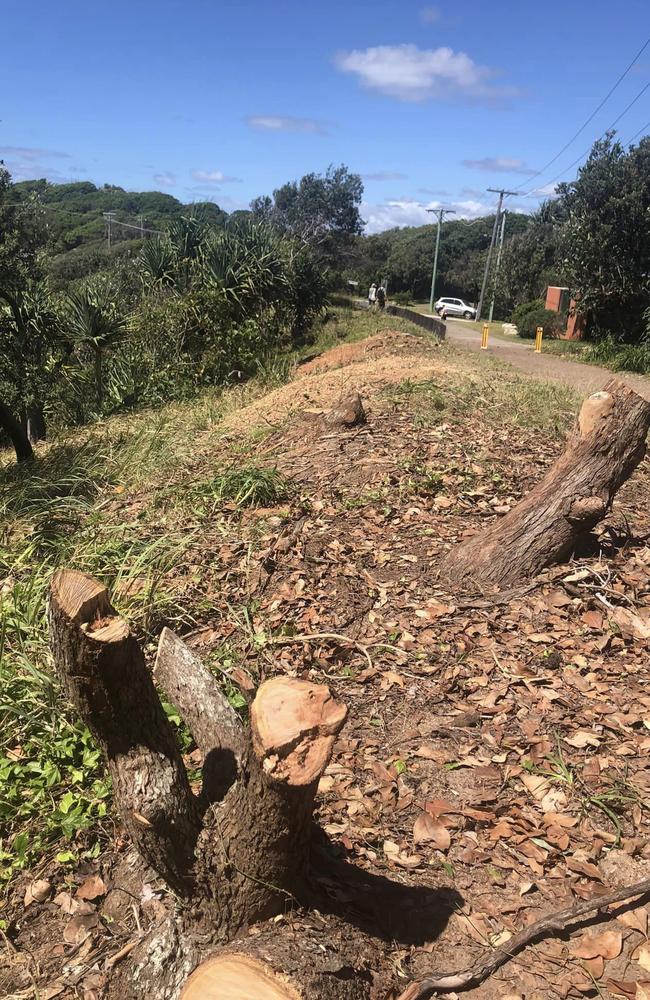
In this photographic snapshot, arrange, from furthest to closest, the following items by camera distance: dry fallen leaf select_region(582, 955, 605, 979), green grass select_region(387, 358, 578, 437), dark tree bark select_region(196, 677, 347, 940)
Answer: green grass select_region(387, 358, 578, 437)
dry fallen leaf select_region(582, 955, 605, 979)
dark tree bark select_region(196, 677, 347, 940)

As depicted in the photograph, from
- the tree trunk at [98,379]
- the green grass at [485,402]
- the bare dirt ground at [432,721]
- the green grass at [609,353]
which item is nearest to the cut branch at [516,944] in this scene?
the bare dirt ground at [432,721]

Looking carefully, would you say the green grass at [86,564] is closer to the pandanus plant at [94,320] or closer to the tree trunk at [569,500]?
the tree trunk at [569,500]

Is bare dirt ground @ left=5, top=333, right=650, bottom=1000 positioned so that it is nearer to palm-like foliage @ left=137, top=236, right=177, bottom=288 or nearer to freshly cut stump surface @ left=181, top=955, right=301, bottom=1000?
freshly cut stump surface @ left=181, top=955, right=301, bottom=1000

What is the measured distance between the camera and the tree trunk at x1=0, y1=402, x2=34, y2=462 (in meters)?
9.66

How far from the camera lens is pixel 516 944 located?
235 cm

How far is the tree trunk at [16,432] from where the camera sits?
9656 millimetres

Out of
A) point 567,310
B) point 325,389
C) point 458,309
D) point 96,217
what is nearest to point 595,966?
point 325,389

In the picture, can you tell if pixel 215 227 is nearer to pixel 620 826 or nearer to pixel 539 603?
pixel 539 603

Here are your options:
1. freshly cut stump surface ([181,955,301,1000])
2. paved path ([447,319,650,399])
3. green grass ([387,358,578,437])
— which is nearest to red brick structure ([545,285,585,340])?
paved path ([447,319,650,399])

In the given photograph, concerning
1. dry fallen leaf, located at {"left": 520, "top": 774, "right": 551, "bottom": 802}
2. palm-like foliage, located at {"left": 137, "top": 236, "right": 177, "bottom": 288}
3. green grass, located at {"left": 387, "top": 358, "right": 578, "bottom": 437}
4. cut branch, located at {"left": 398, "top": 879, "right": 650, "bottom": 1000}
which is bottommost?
cut branch, located at {"left": 398, "top": 879, "right": 650, "bottom": 1000}

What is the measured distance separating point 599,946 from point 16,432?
9.32 metres

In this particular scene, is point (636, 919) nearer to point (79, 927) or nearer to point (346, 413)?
point (79, 927)

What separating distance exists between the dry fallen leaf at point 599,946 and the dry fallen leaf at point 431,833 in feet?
1.80

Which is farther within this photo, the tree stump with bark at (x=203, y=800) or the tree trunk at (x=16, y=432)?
the tree trunk at (x=16, y=432)
